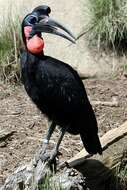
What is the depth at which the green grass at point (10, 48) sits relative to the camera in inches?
277

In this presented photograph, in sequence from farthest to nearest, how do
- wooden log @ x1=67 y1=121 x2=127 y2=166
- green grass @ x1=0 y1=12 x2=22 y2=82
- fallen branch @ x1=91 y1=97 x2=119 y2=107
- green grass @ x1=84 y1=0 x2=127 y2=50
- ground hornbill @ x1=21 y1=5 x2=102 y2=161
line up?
green grass @ x1=84 y1=0 x2=127 y2=50, green grass @ x1=0 y1=12 x2=22 y2=82, fallen branch @ x1=91 y1=97 x2=119 y2=107, wooden log @ x1=67 y1=121 x2=127 y2=166, ground hornbill @ x1=21 y1=5 x2=102 y2=161

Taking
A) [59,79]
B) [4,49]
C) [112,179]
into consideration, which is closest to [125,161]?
[112,179]

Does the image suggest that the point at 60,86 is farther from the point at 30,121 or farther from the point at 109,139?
the point at 30,121

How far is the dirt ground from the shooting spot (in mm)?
5789

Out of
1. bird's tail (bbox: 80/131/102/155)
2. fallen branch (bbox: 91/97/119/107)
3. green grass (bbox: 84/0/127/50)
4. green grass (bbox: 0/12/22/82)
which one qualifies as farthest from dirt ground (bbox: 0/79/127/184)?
bird's tail (bbox: 80/131/102/155)

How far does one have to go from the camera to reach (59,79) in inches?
191

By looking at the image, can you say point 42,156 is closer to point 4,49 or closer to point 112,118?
point 112,118

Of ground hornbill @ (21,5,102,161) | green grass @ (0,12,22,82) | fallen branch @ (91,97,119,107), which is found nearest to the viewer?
ground hornbill @ (21,5,102,161)

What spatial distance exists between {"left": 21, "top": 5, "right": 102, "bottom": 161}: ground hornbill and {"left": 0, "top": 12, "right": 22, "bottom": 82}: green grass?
82.5 inches

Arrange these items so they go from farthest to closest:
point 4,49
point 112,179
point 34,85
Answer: point 4,49
point 112,179
point 34,85

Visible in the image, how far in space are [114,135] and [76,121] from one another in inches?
22.7

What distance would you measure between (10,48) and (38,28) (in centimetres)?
232

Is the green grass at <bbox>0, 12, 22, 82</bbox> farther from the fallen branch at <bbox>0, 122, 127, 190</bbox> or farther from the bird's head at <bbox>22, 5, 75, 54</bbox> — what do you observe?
the bird's head at <bbox>22, 5, 75, 54</bbox>

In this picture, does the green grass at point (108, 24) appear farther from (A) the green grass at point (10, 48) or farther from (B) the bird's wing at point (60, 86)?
(B) the bird's wing at point (60, 86)
